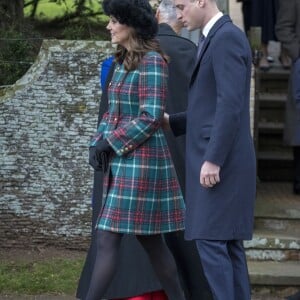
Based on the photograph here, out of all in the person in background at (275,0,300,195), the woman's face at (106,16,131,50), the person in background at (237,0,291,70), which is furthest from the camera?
the person in background at (237,0,291,70)

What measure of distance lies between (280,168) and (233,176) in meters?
4.18

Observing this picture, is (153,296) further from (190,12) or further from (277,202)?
(277,202)

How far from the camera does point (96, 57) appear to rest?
7.25m

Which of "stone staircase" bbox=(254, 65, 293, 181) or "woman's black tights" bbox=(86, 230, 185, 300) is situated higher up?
"woman's black tights" bbox=(86, 230, 185, 300)

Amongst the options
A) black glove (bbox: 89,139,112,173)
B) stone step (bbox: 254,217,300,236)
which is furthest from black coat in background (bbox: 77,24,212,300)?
stone step (bbox: 254,217,300,236)

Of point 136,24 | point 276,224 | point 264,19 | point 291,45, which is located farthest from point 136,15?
point 264,19

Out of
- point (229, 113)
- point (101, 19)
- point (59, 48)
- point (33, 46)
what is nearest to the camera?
point (229, 113)

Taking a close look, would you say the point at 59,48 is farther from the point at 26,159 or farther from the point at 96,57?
the point at 26,159

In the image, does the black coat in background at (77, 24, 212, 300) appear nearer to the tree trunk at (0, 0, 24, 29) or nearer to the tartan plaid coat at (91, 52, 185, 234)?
the tartan plaid coat at (91, 52, 185, 234)

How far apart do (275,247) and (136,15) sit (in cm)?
250

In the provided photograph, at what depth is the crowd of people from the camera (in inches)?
186

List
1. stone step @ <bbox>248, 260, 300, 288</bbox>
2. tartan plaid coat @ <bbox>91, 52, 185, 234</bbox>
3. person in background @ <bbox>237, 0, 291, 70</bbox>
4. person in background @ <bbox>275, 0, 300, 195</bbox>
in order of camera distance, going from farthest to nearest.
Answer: person in background @ <bbox>237, 0, 291, 70</bbox> < person in background @ <bbox>275, 0, 300, 195</bbox> < stone step @ <bbox>248, 260, 300, 288</bbox> < tartan plaid coat @ <bbox>91, 52, 185, 234</bbox>

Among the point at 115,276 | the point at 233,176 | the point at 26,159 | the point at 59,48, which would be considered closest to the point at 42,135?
the point at 26,159

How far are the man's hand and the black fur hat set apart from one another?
0.87 meters
